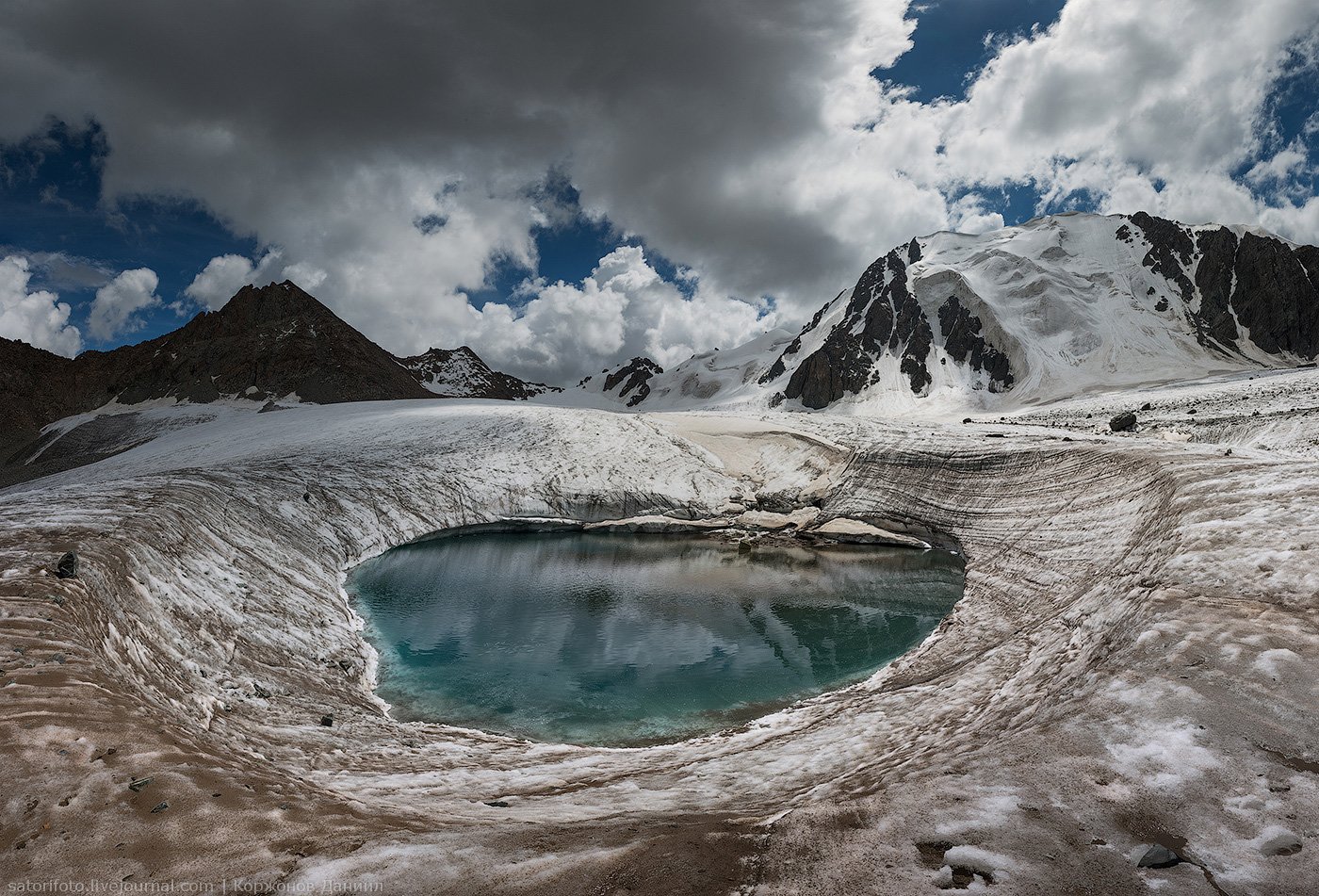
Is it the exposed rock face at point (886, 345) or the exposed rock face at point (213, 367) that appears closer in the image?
the exposed rock face at point (213, 367)

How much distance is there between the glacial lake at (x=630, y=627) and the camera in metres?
12.2

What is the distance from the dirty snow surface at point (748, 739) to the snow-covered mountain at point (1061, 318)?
8342cm

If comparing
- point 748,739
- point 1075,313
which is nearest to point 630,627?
point 748,739

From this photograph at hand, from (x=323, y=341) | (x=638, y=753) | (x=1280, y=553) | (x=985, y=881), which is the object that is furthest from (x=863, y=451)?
(x=323, y=341)

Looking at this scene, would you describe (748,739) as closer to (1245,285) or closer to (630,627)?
(630,627)

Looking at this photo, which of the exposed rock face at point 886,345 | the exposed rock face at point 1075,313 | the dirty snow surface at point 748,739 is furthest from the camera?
the exposed rock face at point 886,345

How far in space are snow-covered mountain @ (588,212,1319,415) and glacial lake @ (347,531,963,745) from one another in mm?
76400

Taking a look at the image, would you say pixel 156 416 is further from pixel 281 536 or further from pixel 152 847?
pixel 152 847

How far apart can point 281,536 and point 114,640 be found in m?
12.6

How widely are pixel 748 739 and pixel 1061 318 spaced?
364 ft

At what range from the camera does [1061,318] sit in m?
96.1

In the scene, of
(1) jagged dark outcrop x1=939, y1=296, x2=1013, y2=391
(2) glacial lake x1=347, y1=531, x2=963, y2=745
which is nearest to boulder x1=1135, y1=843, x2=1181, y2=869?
(2) glacial lake x1=347, y1=531, x2=963, y2=745

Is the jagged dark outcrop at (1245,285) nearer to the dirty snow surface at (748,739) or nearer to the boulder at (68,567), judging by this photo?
the dirty snow surface at (748,739)

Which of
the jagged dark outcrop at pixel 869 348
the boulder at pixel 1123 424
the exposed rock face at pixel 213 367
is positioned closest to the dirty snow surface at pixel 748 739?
the boulder at pixel 1123 424
